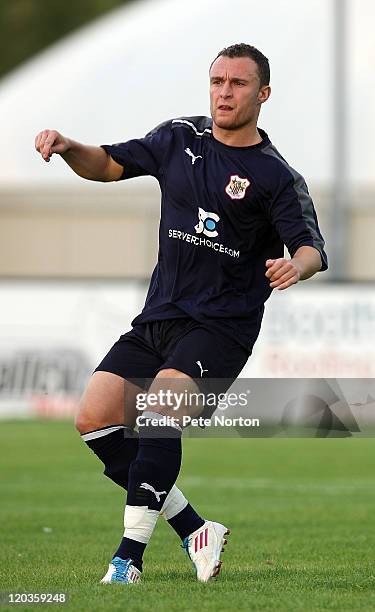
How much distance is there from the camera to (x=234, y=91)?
666 centimetres

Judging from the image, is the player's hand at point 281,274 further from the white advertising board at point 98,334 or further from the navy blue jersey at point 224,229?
the white advertising board at point 98,334

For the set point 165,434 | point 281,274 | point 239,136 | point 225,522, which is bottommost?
point 225,522

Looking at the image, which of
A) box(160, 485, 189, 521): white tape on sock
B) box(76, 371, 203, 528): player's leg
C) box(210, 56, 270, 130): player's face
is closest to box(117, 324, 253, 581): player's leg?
box(76, 371, 203, 528): player's leg

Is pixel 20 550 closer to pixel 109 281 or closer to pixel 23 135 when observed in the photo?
pixel 109 281

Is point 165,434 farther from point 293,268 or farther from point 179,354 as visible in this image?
point 293,268

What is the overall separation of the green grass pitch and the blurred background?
1.95 meters

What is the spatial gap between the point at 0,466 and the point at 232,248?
26.2 ft

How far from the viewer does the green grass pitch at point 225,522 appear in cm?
623

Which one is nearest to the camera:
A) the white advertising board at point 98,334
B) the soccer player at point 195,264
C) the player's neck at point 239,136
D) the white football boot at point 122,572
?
the white football boot at point 122,572

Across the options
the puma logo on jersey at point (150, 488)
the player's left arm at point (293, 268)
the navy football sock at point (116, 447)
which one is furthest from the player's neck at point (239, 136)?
the puma logo on jersey at point (150, 488)

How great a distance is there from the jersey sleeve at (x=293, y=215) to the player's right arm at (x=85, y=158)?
80 cm

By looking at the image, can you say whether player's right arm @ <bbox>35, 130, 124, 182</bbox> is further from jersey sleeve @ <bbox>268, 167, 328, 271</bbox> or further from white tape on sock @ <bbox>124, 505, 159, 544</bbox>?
white tape on sock @ <bbox>124, 505, 159, 544</bbox>

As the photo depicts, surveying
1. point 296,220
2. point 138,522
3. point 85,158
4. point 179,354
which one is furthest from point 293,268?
point 138,522

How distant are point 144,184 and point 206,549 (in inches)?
775
